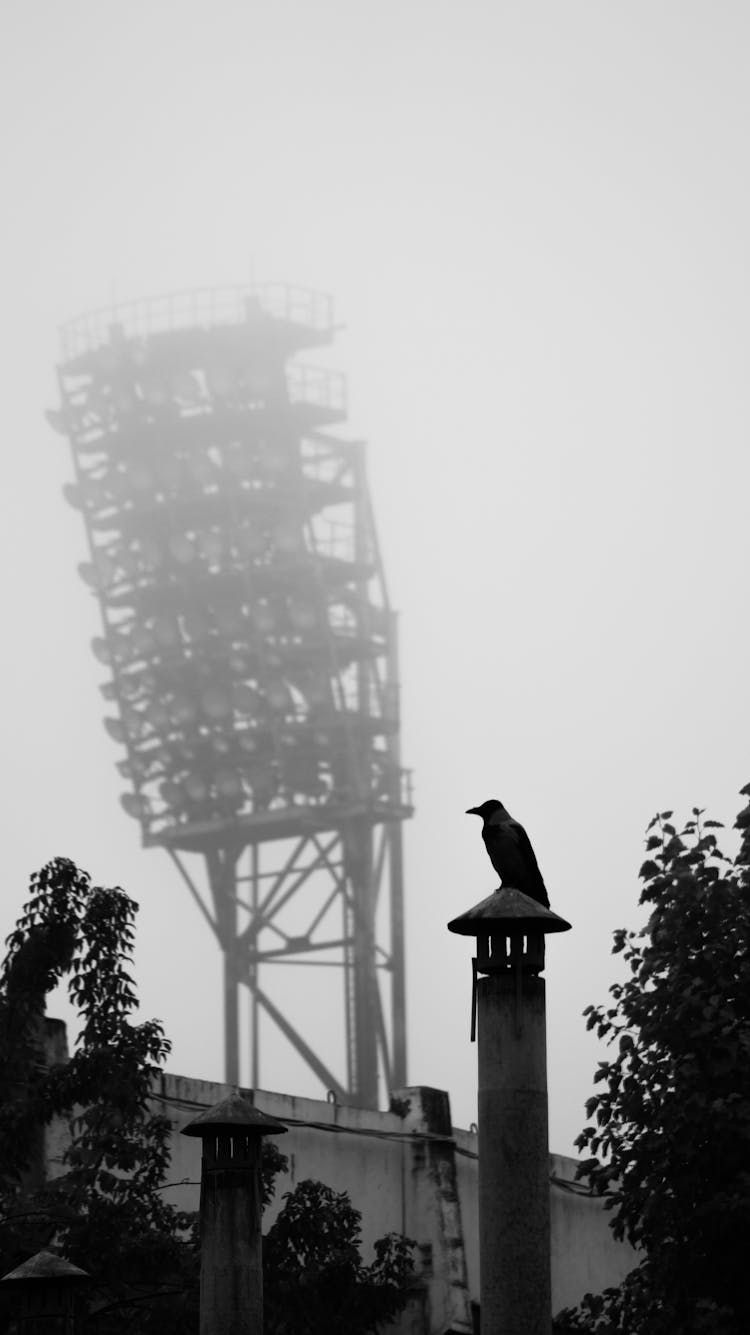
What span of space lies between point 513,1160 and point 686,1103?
4.62 metres

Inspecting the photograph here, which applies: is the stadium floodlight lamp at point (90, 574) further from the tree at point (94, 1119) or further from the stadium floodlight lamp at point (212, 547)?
the tree at point (94, 1119)

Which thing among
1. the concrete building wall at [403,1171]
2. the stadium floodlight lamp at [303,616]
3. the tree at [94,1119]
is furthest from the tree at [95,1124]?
the stadium floodlight lamp at [303,616]

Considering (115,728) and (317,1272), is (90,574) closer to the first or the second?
(115,728)

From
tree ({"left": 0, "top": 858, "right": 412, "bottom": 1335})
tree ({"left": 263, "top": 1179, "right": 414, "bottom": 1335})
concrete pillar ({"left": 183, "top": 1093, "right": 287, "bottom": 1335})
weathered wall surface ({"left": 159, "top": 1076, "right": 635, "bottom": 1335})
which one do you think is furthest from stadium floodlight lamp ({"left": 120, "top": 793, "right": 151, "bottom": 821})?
concrete pillar ({"left": 183, "top": 1093, "right": 287, "bottom": 1335})

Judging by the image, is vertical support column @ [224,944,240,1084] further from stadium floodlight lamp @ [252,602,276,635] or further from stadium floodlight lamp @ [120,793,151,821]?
stadium floodlight lamp @ [252,602,276,635]

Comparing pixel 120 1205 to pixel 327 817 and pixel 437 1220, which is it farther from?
pixel 327 817

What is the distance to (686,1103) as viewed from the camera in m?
19.9

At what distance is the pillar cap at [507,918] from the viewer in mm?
15891

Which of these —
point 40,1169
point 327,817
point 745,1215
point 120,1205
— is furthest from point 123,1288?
point 327,817

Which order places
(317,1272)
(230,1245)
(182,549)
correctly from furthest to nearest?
(182,549), (317,1272), (230,1245)

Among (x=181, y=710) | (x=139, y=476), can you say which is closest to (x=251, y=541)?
(x=139, y=476)

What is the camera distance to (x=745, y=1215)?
19.7 m

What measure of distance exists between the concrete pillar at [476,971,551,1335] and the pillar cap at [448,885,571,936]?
0.34 metres

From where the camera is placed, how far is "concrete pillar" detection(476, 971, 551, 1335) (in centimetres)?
1562
